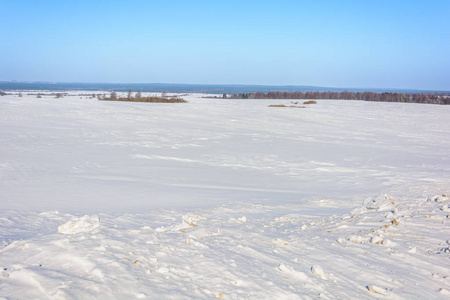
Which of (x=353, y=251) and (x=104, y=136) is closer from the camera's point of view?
(x=353, y=251)

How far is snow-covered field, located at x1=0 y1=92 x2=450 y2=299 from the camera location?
330cm

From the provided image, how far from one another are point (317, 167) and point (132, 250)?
7.20m

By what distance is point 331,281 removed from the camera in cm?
353

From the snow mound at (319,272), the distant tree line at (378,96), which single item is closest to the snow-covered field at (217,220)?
the snow mound at (319,272)

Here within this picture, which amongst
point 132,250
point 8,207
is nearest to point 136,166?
point 8,207

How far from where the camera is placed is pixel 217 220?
5.27 metres

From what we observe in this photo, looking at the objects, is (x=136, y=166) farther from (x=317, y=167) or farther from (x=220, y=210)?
(x=317, y=167)

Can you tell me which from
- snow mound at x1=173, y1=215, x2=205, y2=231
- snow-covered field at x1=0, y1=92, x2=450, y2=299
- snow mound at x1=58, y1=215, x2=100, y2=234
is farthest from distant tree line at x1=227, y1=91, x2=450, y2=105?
snow mound at x1=58, y1=215, x2=100, y2=234

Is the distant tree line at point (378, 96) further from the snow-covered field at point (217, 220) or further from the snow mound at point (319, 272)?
the snow mound at point (319, 272)

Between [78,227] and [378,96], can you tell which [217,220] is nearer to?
[78,227]

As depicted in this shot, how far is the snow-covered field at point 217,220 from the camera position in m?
3.30

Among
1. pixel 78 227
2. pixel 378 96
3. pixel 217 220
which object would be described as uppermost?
pixel 378 96

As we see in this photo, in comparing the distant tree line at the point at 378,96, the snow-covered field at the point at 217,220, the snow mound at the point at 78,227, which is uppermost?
the distant tree line at the point at 378,96

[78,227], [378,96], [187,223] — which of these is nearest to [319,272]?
[187,223]
